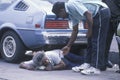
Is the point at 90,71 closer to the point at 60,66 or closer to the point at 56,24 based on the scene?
the point at 60,66

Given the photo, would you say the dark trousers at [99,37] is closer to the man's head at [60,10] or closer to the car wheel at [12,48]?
the man's head at [60,10]

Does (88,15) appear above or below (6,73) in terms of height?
above

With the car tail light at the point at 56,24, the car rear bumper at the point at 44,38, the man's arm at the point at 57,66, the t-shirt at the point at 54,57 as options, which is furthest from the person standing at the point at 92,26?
the car tail light at the point at 56,24

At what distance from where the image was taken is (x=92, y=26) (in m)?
8.66

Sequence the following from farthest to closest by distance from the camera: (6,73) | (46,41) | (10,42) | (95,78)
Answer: (10,42) → (46,41) → (6,73) → (95,78)

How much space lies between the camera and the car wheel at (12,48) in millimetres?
9797

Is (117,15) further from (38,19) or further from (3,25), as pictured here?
(3,25)

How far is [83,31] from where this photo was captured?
9.89m

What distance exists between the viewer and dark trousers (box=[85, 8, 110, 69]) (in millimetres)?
8711

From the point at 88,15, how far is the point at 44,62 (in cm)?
135

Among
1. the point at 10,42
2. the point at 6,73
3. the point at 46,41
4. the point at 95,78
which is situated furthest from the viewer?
the point at 10,42

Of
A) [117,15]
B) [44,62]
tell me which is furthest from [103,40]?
[44,62]

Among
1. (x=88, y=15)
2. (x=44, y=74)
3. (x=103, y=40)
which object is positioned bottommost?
(x=44, y=74)

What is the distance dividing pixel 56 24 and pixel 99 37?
126 centimetres
